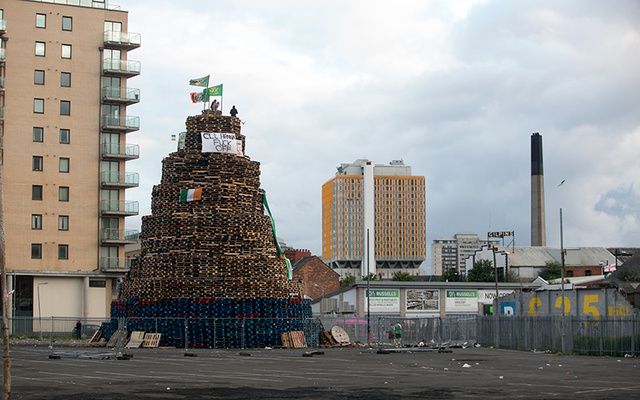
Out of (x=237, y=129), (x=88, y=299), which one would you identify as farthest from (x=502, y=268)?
(x=237, y=129)

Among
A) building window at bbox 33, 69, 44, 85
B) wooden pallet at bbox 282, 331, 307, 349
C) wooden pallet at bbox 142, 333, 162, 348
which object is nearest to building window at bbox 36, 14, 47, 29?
building window at bbox 33, 69, 44, 85

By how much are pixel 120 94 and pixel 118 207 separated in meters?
10.6

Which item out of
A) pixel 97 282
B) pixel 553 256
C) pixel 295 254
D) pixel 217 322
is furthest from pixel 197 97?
pixel 553 256

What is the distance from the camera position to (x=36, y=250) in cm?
8800

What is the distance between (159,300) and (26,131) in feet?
101

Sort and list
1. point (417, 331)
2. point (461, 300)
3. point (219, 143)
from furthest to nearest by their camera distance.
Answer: point (461, 300)
point (417, 331)
point (219, 143)

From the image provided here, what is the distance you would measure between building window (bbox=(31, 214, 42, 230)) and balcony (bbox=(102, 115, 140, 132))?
398 inches

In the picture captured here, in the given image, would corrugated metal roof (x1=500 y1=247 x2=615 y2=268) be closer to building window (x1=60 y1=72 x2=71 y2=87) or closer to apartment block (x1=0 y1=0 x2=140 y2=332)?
apartment block (x1=0 y1=0 x2=140 y2=332)

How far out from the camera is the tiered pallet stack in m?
63.5

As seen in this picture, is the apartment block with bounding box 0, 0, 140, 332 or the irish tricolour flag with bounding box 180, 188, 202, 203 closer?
→ the irish tricolour flag with bounding box 180, 188, 202, 203

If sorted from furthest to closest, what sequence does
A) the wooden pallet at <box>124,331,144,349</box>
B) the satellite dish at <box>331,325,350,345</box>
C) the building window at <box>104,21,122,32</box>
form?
the building window at <box>104,21,122,32</box> → the satellite dish at <box>331,325,350,345</box> → the wooden pallet at <box>124,331,144,349</box>

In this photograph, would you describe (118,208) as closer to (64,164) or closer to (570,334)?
(64,164)

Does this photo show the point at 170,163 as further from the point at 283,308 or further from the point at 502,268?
the point at 502,268

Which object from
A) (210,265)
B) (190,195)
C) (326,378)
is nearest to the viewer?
(326,378)
